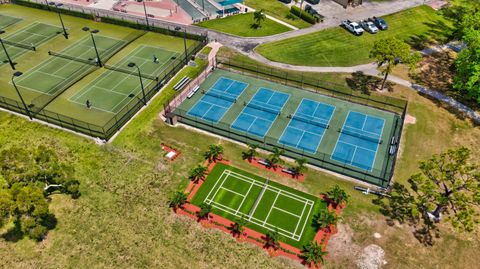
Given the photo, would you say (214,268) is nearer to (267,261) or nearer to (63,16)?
(267,261)

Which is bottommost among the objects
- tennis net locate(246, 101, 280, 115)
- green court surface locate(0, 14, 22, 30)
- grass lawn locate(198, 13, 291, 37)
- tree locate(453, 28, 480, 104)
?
tennis net locate(246, 101, 280, 115)

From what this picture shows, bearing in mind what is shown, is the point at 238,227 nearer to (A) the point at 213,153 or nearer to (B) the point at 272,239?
(B) the point at 272,239

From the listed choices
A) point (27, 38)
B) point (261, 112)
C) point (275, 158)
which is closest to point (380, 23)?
point (261, 112)

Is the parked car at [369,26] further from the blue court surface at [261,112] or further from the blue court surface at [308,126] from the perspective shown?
the blue court surface at [261,112]

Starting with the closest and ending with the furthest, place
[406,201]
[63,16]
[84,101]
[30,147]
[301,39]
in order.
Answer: [406,201] < [30,147] < [84,101] < [301,39] < [63,16]

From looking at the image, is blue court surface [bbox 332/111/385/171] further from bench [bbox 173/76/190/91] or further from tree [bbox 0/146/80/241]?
tree [bbox 0/146/80/241]

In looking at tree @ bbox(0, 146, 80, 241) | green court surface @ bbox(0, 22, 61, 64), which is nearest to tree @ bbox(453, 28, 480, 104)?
tree @ bbox(0, 146, 80, 241)

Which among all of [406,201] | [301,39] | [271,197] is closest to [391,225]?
[406,201]
